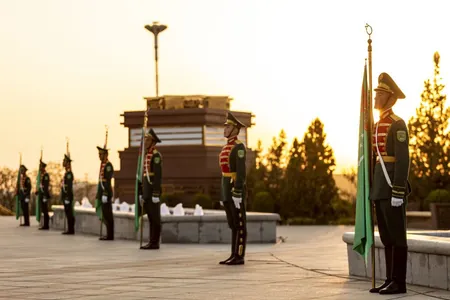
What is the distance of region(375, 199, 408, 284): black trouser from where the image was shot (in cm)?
1173

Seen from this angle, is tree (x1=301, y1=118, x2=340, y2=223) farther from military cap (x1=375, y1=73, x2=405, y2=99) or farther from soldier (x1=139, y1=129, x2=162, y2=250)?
military cap (x1=375, y1=73, x2=405, y2=99)

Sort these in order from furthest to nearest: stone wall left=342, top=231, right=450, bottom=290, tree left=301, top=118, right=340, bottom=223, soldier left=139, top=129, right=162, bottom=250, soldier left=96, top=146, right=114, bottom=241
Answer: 1. tree left=301, top=118, right=340, bottom=223
2. soldier left=96, top=146, right=114, bottom=241
3. soldier left=139, top=129, right=162, bottom=250
4. stone wall left=342, top=231, right=450, bottom=290

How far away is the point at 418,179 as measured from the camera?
1479 inches

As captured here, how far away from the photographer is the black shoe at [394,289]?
452 inches

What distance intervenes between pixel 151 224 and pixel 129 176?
2747 centimetres

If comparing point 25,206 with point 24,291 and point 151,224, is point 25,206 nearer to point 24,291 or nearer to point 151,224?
point 151,224

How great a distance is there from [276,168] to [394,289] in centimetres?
3090

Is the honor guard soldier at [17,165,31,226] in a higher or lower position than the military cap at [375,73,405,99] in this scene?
lower

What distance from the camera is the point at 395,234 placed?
1184 centimetres

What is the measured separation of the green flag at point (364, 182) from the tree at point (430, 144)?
25.7 m

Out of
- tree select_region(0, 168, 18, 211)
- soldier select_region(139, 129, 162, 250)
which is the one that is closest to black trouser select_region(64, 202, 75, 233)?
soldier select_region(139, 129, 162, 250)

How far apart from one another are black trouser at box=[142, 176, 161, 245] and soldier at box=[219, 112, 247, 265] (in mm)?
4893

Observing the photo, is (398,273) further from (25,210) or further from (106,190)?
(25,210)

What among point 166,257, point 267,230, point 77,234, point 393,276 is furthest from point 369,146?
point 77,234
